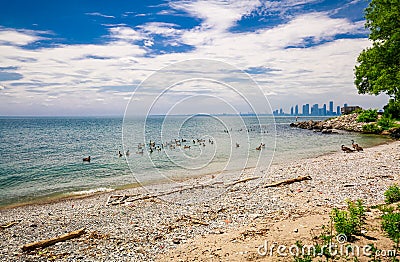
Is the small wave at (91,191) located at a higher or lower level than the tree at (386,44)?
lower

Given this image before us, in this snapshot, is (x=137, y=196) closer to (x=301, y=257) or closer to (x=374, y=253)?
(x=301, y=257)

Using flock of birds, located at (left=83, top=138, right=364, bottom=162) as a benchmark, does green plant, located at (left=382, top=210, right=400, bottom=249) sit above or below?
above

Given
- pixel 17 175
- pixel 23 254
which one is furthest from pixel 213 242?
pixel 17 175

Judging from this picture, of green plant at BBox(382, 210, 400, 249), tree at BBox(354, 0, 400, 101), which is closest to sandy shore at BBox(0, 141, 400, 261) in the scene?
green plant at BBox(382, 210, 400, 249)

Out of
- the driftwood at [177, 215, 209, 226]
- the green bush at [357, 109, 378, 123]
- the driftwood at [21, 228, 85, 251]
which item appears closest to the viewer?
the driftwood at [21, 228, 85, 251]

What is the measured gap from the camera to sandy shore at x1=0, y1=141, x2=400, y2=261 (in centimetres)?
722

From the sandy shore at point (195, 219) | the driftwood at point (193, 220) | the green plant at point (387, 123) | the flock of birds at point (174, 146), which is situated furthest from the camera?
the green plant at point (387, 123)

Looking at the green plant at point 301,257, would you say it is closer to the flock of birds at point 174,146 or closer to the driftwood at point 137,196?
the driftwood at point 137,196

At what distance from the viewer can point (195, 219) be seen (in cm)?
947

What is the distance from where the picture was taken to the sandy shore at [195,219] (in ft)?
23.7

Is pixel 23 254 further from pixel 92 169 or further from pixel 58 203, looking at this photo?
pixel 92 169

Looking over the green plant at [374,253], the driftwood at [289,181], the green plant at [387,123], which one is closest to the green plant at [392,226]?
the green plant at [374,253]

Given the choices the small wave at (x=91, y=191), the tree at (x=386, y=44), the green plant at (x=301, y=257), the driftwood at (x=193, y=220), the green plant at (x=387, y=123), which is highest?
the tree at (x=386, y=44)

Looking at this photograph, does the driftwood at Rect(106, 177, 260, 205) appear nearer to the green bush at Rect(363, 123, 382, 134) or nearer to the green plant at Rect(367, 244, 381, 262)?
the green plant at Rect(367, 244, 381, 262)
